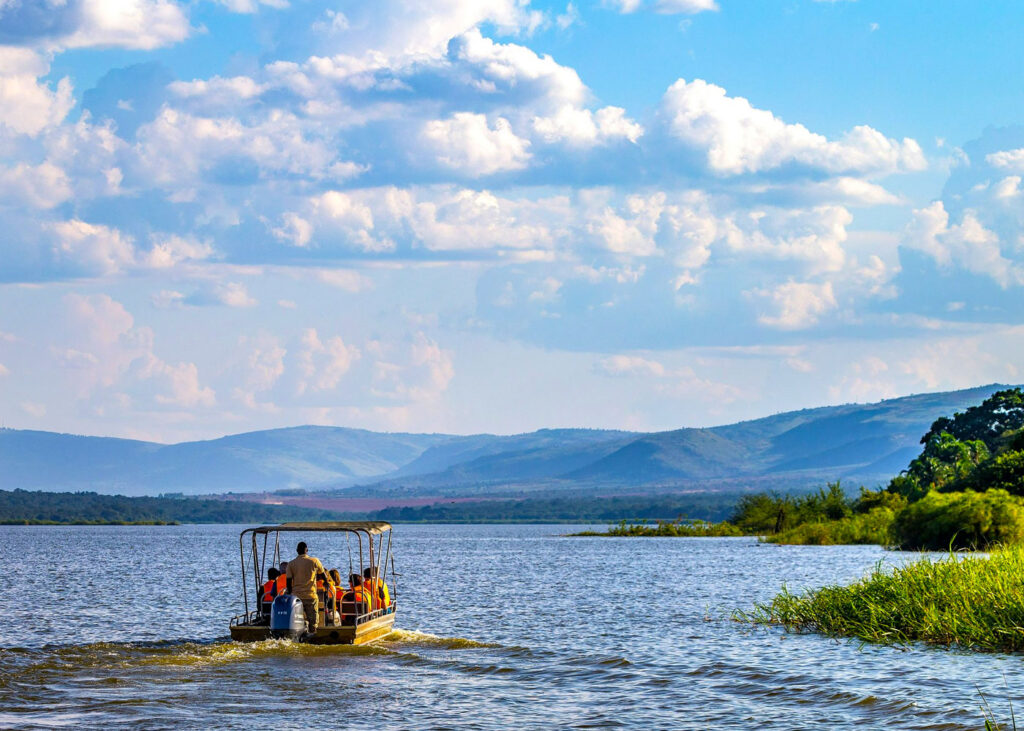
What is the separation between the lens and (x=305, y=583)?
39.6 m

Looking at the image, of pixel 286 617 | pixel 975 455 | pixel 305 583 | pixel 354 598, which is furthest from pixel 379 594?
pixel 975 455

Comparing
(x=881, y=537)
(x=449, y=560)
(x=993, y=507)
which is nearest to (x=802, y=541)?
(x=881, y=537)

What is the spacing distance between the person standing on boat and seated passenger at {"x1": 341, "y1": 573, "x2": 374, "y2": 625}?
3.95 feet

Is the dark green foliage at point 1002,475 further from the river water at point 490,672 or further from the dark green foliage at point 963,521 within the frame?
the river water at point 490,672

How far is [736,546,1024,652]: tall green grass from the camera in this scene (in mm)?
35438

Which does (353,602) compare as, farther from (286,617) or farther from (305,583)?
(286,617)

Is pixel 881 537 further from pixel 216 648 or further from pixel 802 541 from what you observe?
pixel 216 648

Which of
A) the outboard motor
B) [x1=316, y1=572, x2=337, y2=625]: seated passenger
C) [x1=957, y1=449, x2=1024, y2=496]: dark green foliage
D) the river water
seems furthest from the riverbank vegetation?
the outboard motor

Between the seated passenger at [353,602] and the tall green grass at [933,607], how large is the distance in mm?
13913

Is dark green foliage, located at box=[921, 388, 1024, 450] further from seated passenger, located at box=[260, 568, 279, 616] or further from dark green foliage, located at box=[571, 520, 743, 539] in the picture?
seated passenger, located at box=[260, 568, 279, 616]

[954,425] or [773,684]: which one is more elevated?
[954,425]

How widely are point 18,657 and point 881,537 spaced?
89908 millimetres

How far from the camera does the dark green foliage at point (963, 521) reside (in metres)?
82.1

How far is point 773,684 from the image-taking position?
110ft
